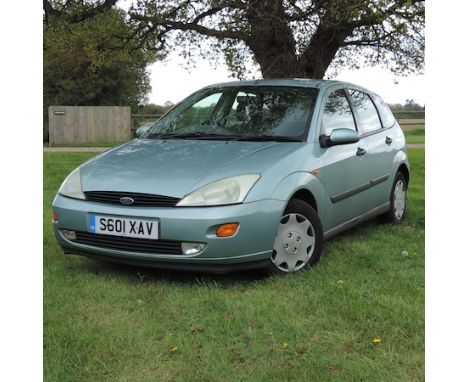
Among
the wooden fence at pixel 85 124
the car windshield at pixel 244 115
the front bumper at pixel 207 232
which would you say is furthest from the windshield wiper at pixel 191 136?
the wooden fence at pixel 85 124

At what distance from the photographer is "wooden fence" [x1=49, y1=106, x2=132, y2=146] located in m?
22.8

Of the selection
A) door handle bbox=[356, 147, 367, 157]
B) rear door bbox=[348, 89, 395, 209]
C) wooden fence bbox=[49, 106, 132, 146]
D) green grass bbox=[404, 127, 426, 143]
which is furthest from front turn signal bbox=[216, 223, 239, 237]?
wooden fence bbox=[49, 106, 132, 146]

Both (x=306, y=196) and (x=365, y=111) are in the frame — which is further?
(x=365, y=111)

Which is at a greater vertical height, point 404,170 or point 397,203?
point 404,170

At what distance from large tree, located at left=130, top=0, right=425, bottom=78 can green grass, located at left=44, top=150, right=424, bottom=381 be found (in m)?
6.65

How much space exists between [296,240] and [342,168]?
1020 millimetres

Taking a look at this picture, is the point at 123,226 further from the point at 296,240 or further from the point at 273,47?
the point at 273,47

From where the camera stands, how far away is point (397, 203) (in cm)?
646

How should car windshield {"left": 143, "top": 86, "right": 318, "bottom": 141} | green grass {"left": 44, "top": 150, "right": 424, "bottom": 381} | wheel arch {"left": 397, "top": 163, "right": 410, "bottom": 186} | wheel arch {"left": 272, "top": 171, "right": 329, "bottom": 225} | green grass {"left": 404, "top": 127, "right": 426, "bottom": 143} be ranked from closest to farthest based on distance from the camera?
green grass {"left": 44, "top": 150, "right": 424, "bottom": 381} → wheel arch {"left": 272, "top": 171, "right": 329, "bottom": 225} → car windshield {"left": 143, "top": 86, "right": 318, "bottom": 141} → wheel arch {"left": 397, "top": 163, "right": 410, "bottom": 186} → green grass {"left": 404, "top": 127, "right": 426, "bottom": 143}

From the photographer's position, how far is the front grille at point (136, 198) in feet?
13.1

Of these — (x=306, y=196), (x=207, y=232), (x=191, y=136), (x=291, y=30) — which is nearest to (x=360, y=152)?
(x=306, y=196)

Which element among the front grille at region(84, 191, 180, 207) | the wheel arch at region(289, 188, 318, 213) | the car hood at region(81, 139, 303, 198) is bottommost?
the wheel arch at region(289, 188, 318, 213)

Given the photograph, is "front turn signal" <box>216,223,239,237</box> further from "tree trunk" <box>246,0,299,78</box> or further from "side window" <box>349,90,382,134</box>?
"tree trunk" <box>246,0,299,78</box>

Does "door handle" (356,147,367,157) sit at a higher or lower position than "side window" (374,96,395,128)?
lower
